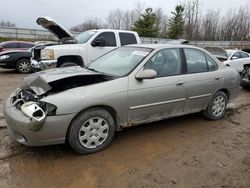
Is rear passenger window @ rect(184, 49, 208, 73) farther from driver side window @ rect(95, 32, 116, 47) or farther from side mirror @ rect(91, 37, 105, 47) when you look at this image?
driver side window @ rect(95, 32, 116, 47)

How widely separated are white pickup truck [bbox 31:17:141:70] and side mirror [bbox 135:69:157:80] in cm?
424

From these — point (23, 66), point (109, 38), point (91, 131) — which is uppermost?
point (109, 38)

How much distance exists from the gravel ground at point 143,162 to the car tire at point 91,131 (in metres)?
0.13

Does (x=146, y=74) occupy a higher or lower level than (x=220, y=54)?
lower

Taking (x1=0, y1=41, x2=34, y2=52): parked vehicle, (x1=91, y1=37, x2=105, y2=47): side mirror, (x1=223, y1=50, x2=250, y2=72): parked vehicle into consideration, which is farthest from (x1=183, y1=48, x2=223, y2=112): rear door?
(x1=0, y1=41, x2=34, y2=52): parked vehicle

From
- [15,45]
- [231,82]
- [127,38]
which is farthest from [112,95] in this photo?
[15,45]

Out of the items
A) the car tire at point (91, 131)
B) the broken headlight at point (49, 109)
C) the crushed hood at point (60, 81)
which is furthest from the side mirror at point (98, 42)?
the broken headlight at point (49, 109)

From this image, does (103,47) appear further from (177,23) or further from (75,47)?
(177,23)

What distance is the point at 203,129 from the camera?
479 cm

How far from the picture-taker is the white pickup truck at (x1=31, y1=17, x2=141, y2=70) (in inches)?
316

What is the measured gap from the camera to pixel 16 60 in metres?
11.3

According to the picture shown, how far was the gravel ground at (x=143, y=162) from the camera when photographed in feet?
9.98

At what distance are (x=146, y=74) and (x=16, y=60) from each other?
9142 millimetres

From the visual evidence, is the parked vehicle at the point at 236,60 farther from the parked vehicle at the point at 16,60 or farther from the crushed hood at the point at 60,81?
the parked vehicle at the point at 16,60
